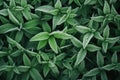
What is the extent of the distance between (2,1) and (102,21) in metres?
0.62

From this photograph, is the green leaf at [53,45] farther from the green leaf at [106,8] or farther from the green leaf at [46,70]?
the green leaf at [106,8]

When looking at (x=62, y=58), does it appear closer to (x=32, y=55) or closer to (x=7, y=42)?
(x=32, y=55)

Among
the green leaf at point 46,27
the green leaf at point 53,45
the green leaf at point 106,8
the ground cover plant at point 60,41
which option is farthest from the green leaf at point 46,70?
the green leaf at point 106,8

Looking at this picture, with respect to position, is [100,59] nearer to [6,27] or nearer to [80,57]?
[80,57]

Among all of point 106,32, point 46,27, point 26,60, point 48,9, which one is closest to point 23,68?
point 26,60

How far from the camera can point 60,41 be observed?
5.97 feet

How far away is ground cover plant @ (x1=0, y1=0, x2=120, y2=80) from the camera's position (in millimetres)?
1761

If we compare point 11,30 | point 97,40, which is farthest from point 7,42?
point 97,40

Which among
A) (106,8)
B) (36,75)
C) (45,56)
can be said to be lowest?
(36,75)

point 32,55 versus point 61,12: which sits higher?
point 61,12

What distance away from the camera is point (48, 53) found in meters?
1.80

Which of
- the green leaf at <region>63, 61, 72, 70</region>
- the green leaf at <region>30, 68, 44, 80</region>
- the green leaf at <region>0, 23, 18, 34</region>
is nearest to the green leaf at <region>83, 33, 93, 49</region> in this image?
the green leaf at <region>63, 61, 72, 70</region>

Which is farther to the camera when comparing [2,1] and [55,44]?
[2,1]

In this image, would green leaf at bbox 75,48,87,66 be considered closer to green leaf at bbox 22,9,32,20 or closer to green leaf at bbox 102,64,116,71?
green leaf at bbox 102,64,116,71
